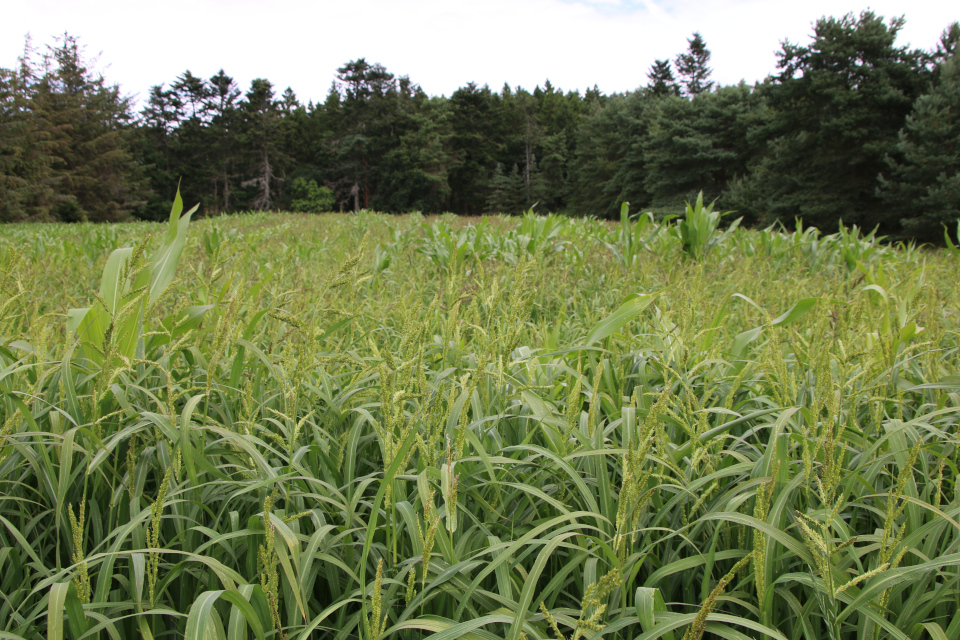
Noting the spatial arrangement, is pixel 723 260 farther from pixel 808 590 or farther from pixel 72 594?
pixel 72 594

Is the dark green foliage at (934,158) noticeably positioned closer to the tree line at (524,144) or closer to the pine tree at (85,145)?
the tree line at (524,144)

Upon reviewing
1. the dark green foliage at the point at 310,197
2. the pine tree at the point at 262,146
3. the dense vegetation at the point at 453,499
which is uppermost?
the pine tree at the point at 262,146

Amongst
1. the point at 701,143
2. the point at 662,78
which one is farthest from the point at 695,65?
the point at 701,143

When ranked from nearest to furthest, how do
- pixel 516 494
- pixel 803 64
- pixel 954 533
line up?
pixel 954 533, pixel 516 494, pixel 803 64

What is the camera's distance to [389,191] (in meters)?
42.8

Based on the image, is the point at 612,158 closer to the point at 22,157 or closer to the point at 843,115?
the point at 843,115

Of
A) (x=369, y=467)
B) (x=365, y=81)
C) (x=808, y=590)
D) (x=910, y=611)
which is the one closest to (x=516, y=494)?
(x=369, y=467)

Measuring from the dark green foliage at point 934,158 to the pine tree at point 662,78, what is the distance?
30.4 metres

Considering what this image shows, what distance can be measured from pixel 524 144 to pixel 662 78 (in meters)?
14.1

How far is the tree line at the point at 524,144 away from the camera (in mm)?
18953

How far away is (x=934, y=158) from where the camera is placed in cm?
1603

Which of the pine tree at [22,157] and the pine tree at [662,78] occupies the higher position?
the pine tree at [662,78]

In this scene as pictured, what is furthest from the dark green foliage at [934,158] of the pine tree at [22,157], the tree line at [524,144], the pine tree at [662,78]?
the pine tree at [22,157]

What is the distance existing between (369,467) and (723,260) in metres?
4.48
